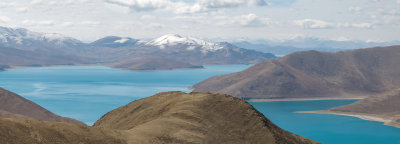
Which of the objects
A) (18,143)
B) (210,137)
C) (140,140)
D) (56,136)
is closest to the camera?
(18,143)

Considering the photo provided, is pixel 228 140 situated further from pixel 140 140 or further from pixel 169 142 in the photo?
pixel 140 140

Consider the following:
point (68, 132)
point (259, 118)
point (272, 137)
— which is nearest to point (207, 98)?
point (259, 118)

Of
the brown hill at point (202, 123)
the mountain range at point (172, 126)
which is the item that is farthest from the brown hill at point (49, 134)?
the brown hill at point (202, 123)

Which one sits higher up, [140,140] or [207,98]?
[207,98]

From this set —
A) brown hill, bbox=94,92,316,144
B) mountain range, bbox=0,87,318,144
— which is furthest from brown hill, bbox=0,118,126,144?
brown hill, bbox=94,92,316,144

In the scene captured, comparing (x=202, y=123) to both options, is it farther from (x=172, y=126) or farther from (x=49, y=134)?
(x=49, y=134)

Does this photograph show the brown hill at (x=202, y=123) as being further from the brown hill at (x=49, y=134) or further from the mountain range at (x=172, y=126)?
the brown hill at (x=49, y=134)

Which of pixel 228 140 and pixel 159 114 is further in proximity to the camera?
pixel 159 114

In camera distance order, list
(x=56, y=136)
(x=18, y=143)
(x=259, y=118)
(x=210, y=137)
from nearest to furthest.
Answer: (x=18, y=143) < (x=56, y=136) < (x=210, y=137) < (x=259, y=118)
